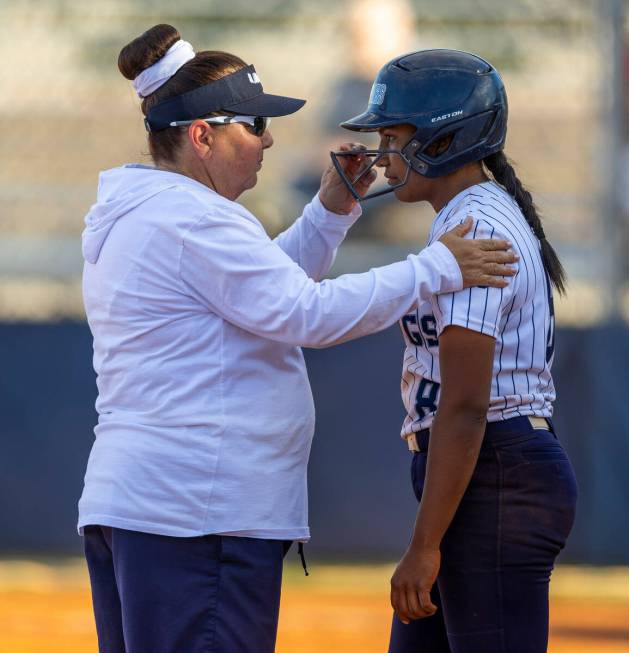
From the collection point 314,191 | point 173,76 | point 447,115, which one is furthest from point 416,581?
point 314,191

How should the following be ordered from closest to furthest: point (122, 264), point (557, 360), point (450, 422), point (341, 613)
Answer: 1. point (450, 422)
2. point (122, 264)
3. point (341, 613)
4. point (557, 360)

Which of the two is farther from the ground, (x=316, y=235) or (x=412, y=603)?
(x=316, y=235)

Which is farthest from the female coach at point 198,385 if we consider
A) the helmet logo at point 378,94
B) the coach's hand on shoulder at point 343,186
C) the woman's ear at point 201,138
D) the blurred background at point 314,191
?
the blurred background at point 314,191

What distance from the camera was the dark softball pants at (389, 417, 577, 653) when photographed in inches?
108

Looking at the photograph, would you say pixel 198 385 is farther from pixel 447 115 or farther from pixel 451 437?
pixel 447 115

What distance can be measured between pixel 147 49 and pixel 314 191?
4.40 meters

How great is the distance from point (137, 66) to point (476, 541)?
1.37 m

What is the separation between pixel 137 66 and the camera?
3.06 m

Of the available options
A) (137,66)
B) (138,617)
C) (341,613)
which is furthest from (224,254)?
(341,613)

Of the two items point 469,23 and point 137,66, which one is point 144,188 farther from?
point 469,23

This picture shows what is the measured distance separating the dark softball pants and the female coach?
1.25ft

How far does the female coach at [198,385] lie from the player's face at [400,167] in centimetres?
20

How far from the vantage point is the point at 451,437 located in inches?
106

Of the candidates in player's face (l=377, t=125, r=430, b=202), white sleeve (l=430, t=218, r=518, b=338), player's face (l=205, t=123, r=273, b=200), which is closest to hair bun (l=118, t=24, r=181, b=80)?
player's face (l=205, t=123, r=273, b=200)
